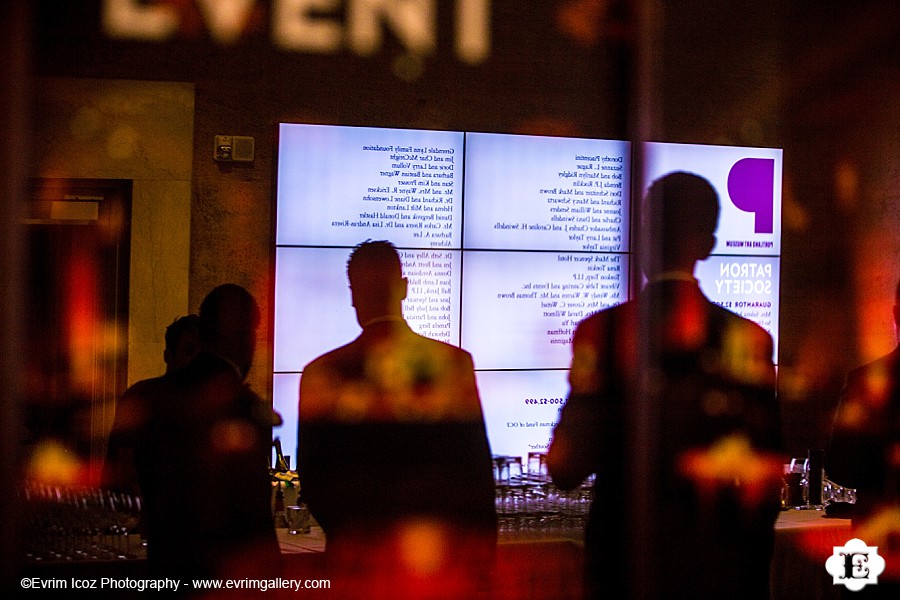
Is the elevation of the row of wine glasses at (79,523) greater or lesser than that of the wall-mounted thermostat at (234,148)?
lesser

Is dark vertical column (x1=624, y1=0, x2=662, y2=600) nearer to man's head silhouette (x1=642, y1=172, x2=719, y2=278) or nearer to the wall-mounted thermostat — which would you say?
man's head silhouette (x1=642, y1=172, x2=719, y2=278)

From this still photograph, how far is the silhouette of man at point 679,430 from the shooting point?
290 cm

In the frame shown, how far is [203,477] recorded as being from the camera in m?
2.97

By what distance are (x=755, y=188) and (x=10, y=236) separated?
130 inches

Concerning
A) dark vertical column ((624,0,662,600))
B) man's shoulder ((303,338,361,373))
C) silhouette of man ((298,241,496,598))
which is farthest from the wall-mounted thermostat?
dark vertical column ((624,0,662,600))

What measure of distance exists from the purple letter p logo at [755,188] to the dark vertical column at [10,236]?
9.97 ft

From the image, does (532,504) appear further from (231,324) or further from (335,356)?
(231,324)

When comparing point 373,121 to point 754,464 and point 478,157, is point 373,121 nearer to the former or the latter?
point 478,157

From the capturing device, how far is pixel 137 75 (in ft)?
12.7

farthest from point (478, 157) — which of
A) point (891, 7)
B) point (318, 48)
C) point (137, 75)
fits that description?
point (891, 7)

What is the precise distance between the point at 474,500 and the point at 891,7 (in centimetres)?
239

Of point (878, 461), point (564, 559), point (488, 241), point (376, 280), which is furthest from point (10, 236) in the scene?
point (878, 461)

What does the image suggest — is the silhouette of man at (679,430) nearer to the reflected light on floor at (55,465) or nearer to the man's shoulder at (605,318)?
the man's shoulder at (605,318)

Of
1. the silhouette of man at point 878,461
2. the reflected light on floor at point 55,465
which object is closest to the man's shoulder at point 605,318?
the silhouette of man at point 878,461
